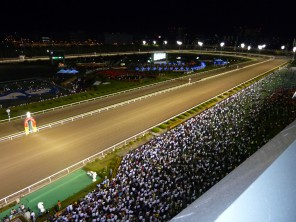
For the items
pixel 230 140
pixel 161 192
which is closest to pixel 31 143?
pixel 161 192

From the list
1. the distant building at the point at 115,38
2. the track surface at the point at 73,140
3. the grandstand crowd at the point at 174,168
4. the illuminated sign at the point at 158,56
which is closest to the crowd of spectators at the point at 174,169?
the grandstand crowd at the point at 174,168

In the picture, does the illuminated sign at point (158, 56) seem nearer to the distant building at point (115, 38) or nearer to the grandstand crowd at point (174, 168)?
the grandstand crowd at point (174, 168)

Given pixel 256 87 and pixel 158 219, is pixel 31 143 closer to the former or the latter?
pixel 158 219

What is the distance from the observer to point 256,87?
35.0m

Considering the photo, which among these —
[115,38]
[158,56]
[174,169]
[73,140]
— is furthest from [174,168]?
[115,38]

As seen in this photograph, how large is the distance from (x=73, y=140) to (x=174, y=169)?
8.65 meters

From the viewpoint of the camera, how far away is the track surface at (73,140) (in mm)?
15828

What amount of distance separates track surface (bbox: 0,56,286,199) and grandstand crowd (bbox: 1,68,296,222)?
11.0 ft


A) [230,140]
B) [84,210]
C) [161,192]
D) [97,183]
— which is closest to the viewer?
[84,210]

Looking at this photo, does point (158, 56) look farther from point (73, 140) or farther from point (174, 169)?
point (174, 169)

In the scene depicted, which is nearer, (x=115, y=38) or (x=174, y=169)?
(x=174, y=169)

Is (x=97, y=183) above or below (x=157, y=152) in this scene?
below

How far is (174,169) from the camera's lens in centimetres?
1507

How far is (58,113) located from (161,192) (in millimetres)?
16952
